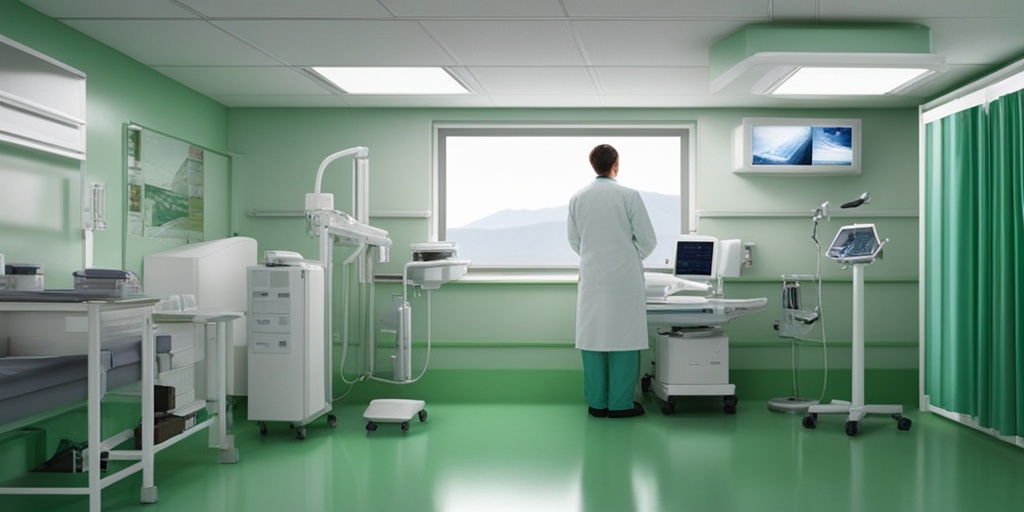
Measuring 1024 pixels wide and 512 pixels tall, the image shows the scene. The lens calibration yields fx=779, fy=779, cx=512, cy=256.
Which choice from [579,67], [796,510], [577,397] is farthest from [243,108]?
[796,510]

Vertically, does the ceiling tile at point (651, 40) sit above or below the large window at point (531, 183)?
above

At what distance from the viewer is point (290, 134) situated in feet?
20.3

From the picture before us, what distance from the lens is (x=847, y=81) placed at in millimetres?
4754

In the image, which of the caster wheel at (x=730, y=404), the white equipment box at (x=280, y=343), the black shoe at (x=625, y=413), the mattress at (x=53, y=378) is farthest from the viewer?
the caster wheel at (x=730, y=404)

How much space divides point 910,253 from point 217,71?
5.25 m

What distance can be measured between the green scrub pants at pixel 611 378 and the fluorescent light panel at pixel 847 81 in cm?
199

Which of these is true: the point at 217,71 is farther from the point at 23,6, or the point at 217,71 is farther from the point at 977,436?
the point at 977,436

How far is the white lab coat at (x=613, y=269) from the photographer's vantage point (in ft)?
17.1

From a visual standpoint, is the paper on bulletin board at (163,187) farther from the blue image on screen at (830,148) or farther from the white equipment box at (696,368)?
the blue image on screen at (830,148)

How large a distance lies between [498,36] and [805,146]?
116 inches

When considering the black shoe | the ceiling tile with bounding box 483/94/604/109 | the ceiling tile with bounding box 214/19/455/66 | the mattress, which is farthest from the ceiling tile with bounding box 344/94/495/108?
the mattress

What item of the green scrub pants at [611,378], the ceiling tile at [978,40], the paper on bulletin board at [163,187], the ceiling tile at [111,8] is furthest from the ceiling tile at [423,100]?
the ceiling tile at [978,40]

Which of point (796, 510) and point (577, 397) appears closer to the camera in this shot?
point (796, 510)

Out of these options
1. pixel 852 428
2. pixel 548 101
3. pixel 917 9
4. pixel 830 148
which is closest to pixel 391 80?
pixel 548 101
